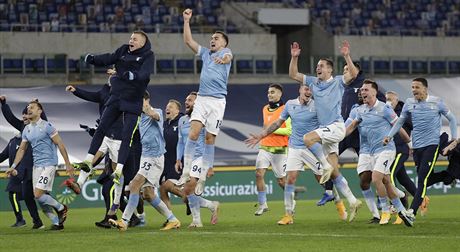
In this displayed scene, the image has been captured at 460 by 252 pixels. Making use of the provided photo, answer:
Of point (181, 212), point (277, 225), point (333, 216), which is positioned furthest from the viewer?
point (181, 212)

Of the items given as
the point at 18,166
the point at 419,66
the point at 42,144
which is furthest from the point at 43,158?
the point at 419,66

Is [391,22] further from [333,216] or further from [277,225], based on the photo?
[277,225]

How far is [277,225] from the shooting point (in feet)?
59.7

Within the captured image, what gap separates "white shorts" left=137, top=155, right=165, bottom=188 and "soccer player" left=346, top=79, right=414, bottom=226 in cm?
314

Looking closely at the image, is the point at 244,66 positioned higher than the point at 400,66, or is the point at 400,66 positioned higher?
the point at 244,66

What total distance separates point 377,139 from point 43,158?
5345mm

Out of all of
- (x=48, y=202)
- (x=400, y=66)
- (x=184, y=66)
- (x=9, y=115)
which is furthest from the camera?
(x=400, y=66)

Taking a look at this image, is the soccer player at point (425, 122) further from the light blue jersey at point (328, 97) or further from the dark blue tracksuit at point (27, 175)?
the dark blue tracksuit at point (27, 175)

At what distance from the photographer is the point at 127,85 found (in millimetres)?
16531

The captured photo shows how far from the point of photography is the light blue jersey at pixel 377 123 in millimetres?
18109

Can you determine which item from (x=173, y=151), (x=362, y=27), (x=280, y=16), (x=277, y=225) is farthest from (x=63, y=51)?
(x=277, y=225)

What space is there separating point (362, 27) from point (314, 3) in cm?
235

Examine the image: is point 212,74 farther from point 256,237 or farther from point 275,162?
point 275,162

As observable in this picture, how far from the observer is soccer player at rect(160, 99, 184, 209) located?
2023 cm
